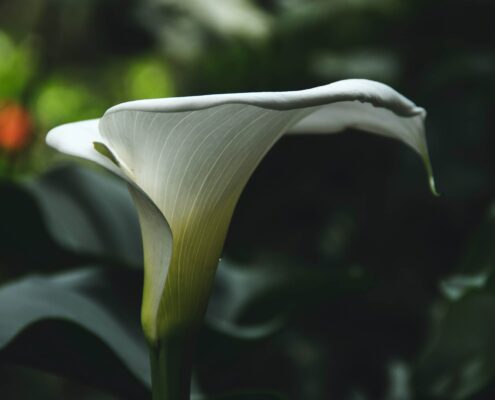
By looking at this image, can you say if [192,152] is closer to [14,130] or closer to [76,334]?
[76,334]

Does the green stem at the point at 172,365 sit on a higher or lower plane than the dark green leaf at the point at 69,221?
higher

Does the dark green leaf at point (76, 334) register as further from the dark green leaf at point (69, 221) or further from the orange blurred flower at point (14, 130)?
the orange blurred flower at point (14, 130)

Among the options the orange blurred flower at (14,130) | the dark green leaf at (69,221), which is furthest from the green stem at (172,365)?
the orange blurred flower at (14,130)

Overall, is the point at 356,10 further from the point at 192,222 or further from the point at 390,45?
the point at 192,222

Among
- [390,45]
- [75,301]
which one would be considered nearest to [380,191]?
[390,45]

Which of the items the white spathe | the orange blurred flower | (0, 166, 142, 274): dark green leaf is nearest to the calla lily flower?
the white spathe

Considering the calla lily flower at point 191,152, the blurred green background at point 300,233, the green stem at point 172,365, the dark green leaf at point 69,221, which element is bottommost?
the blurred green background at point 300,233

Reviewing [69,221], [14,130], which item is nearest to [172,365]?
[69,221]
